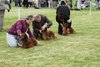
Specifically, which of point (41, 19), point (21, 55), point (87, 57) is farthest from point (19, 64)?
point (41, 19)

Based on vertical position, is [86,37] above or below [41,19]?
below

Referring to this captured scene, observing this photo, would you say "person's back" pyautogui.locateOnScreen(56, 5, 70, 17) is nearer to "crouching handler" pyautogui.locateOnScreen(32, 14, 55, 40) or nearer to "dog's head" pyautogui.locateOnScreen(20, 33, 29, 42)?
"crouching handler" pyautogui.locateOnScreen(32, 14, 55, 40)

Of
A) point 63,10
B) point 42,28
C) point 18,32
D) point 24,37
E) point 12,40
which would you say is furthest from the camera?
point 63,10

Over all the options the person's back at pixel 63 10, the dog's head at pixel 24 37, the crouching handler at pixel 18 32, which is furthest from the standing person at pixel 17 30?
the person's back at pixel 63 10

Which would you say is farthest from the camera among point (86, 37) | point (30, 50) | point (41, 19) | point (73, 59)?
point (86, 37)

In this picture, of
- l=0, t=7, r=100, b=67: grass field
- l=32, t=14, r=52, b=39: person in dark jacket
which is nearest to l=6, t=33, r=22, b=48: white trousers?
l=0, t=7, r=100, b=67: grass field

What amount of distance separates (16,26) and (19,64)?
2.53 m

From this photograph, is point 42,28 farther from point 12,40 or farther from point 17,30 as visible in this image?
point 17,30

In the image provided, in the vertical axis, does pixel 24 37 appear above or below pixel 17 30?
below

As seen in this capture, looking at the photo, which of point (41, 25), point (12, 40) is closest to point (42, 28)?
point (41, 25)

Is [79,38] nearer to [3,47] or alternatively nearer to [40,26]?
[40,26]

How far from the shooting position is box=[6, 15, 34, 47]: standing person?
37.7ft

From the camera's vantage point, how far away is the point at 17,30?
455 inches

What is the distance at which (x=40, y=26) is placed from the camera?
1356cm
